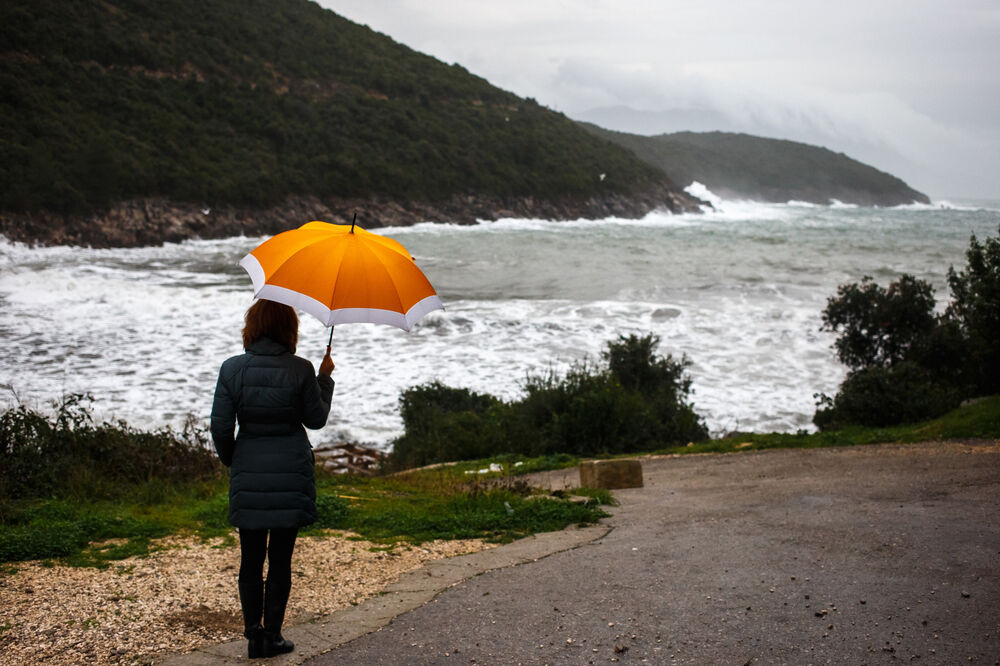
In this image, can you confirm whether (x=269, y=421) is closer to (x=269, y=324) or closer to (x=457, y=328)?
(x=269, y=324)

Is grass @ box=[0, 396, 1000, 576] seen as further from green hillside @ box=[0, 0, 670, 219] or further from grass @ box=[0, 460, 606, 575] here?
green hillside @ box=[0, 0, 670, 219]

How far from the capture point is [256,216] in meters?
46.0

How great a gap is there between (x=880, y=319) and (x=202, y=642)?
13910mm

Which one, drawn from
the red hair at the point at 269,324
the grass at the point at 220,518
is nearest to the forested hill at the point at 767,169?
the grass at the point at 220,518

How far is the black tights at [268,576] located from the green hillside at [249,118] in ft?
120

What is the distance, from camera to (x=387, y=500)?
7.61 metres

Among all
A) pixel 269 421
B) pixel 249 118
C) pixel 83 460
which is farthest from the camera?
pixel 249 118

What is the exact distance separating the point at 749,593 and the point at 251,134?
5381 centimetres

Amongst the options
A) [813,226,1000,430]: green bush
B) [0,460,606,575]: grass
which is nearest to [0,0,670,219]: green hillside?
[0,460,606,575]: grass

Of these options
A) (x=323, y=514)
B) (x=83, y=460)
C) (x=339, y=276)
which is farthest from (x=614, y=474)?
(x=339, y=276)

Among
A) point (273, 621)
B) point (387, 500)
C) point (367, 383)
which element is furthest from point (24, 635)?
point (367, 383)

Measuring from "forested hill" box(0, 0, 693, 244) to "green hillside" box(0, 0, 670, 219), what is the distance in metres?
0.13

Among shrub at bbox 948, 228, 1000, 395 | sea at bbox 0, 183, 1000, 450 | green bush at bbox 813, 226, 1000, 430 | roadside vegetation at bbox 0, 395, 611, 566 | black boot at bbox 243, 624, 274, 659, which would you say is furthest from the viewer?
sea at bbox 0, 183, 1000, 450

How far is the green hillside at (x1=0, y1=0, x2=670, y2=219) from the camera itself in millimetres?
40719
